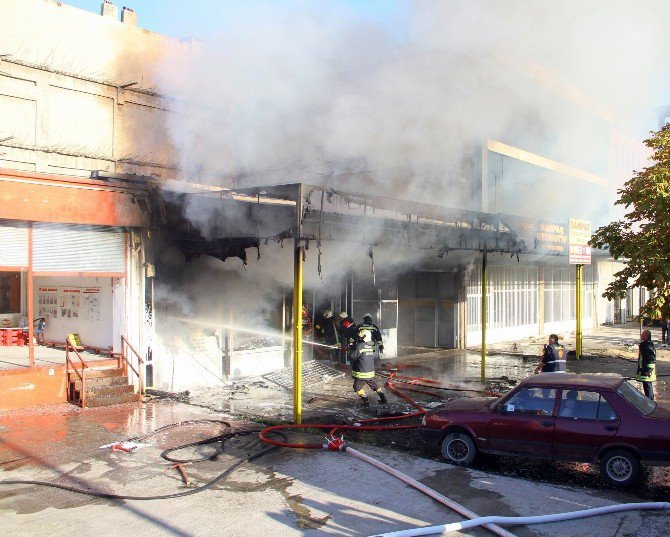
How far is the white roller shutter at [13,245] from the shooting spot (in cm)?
833

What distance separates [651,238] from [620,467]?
259 cm

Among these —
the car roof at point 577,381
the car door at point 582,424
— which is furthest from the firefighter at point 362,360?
the car door at point 582,424

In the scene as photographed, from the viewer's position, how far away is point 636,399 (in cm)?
605

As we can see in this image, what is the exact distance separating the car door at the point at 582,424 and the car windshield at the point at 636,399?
9.4 inches

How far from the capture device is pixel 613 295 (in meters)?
6.80

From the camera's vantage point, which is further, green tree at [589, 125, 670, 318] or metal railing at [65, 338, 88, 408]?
metal railing at [65, 338, 88, 408]

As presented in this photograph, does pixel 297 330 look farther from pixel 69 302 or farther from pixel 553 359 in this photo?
pixel 69 302

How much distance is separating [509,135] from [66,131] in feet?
44.1

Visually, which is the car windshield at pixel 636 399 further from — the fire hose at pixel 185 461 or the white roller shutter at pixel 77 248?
the white roller shutter at pixel 77 248

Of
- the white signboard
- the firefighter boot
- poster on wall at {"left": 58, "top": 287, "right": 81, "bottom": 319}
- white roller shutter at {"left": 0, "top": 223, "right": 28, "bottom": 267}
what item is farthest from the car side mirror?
poster on wall at {"left": 58, "top": 287, "right": 81, "bottom": 319}

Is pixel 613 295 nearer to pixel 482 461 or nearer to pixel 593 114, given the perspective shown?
pixel 482 461

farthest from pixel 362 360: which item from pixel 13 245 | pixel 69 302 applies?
pixel 69 302

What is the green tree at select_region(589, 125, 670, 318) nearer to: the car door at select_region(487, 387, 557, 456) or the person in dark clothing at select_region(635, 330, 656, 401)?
the car door at select_region(487, 387, 557, 456)

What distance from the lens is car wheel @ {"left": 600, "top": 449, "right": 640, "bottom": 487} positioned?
18.4ft
